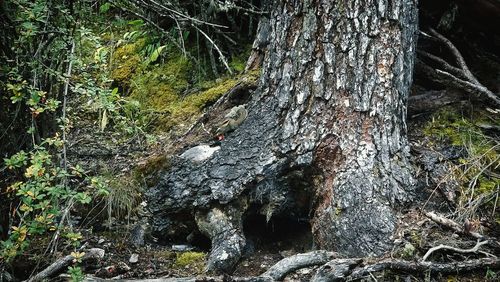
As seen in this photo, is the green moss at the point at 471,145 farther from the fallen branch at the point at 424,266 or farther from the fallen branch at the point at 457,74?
the fallen branch at the point at 424,266

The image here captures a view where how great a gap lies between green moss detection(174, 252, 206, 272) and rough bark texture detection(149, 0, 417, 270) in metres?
0.11

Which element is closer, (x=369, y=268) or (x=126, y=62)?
(x=369, y=268)

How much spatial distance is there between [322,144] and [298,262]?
0.76 m

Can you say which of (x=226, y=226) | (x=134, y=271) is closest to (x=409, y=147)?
(x=226, y=226)

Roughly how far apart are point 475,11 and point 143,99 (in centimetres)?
296

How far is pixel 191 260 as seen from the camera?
3105 mm

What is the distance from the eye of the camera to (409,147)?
3.30 m

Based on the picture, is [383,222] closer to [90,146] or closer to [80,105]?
[90,146]

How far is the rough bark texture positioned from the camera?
120 inches

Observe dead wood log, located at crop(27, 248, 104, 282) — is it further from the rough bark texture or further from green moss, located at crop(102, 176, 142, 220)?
the rough bark texture

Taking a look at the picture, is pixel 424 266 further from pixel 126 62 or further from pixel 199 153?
pixel 126 62

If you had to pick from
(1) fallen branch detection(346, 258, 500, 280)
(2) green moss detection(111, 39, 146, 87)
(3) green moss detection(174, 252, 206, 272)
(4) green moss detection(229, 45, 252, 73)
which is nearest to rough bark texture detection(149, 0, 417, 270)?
(3) green moss detection(174, 252, 206, 272)

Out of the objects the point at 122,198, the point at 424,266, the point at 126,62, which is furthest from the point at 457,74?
the point at 126,62

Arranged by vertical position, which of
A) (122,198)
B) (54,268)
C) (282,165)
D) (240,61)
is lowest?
(54,268)
